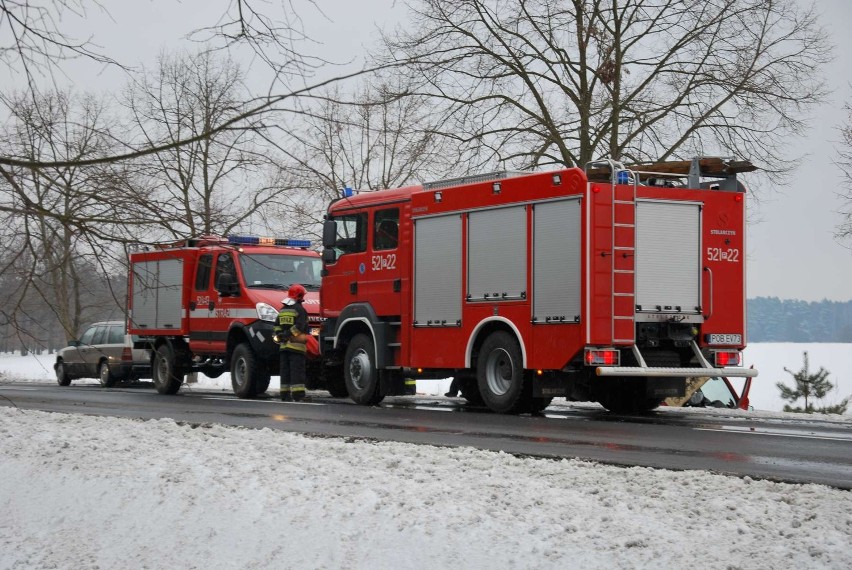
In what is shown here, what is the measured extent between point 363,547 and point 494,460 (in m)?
2.37

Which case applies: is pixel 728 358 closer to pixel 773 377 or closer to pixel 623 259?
pixel 623 259

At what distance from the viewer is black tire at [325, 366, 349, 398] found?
67.7 ft

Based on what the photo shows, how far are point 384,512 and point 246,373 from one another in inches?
558

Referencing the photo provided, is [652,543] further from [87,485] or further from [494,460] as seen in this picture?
[87,485]

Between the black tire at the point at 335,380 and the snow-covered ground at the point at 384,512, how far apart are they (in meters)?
10.1

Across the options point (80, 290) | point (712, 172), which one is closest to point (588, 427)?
point (712, 172)

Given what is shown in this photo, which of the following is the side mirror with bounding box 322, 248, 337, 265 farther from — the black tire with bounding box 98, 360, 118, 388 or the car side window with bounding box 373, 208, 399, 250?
the black tire with bounding box 98, 360, 118, 388

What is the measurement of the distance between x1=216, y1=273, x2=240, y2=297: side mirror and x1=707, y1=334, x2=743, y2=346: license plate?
8903 millimetres

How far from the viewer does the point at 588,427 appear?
13.7 metres

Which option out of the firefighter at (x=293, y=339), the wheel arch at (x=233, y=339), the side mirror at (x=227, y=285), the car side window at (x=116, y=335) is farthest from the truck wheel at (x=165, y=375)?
the car side window at (x=116, y=335)

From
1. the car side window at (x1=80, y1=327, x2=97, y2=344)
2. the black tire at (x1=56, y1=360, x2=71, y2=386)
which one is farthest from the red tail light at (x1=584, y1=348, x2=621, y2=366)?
the black tire at (x1=56, y1=360, x2=71, y2=386)

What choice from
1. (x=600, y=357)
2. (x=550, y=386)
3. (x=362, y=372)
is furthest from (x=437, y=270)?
(x=600, y=357)

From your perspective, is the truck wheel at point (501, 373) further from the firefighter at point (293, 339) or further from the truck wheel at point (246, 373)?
the truck wheel at point (246, 373)

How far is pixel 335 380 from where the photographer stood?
2097cm
